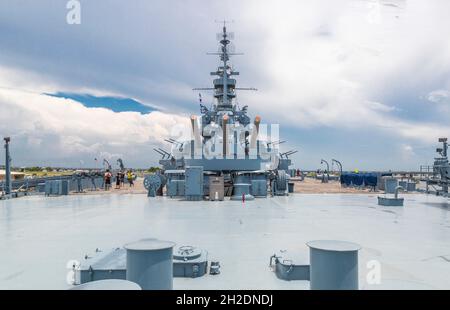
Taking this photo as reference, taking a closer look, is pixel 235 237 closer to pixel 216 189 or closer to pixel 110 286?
pixel 110 286

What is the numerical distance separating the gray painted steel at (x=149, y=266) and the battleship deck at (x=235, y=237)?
2.40 feet

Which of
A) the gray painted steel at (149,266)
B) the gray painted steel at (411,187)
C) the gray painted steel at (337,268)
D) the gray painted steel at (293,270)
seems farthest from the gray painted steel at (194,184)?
the gray painted steel at (411,187)

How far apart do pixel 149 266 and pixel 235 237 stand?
11.6 ft

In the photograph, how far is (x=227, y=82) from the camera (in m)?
24.4

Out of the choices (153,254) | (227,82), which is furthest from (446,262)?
(227,82)

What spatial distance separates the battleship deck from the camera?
160 inches

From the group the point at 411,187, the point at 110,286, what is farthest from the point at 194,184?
the point at 411,187

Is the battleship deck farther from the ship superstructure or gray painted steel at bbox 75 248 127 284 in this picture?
the ship superstructure

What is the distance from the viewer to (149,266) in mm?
3105

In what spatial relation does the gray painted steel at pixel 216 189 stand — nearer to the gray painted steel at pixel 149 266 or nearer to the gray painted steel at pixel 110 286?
the gray painted steel at pixel 149 266

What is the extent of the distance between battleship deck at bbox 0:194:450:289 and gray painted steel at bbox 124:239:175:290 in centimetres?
73

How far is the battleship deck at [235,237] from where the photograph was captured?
4.06 meters

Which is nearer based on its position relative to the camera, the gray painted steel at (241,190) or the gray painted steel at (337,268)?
the gray painted steel at (337,268)
